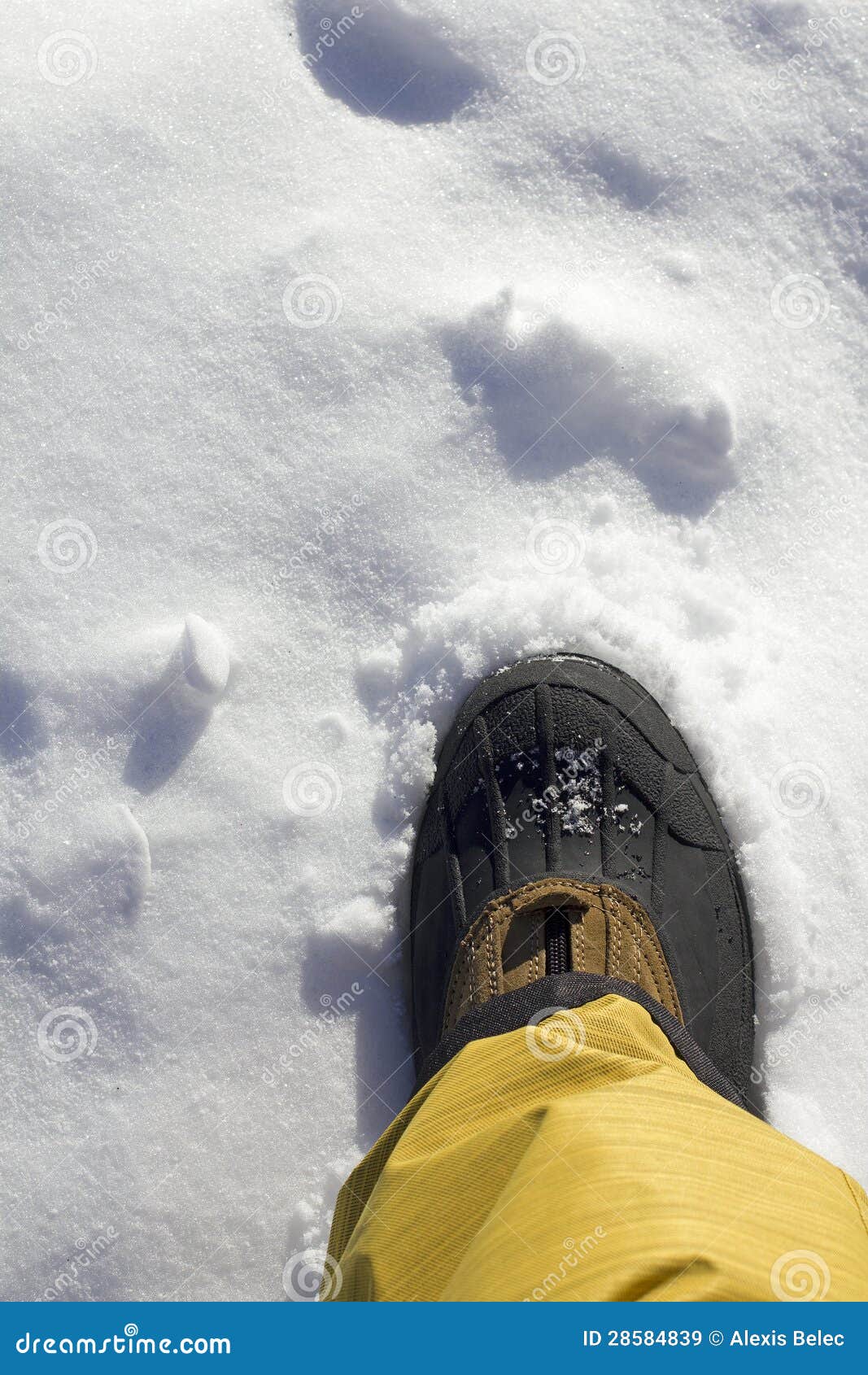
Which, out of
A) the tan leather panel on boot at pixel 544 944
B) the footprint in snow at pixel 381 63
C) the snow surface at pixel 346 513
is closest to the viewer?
the tan leather panel on boot at pixel 544 944

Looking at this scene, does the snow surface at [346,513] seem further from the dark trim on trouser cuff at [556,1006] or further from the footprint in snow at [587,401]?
the dark trim on trouser cuff at [556,1006]

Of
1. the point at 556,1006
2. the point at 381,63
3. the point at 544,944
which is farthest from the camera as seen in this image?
the point at 381,63

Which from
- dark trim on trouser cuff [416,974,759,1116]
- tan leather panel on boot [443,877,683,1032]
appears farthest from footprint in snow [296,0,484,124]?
dark trim on trouser cuff [416,974,759,1116]

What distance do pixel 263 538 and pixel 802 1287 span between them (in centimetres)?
141

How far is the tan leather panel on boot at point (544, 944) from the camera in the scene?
1565 millimetres

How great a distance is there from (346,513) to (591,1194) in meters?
1.22

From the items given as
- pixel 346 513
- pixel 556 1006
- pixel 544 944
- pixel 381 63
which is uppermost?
pixel 381 63

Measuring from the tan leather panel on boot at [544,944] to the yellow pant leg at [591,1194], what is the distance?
32 centimetres

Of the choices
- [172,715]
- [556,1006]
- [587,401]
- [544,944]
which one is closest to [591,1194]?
[556,1006]

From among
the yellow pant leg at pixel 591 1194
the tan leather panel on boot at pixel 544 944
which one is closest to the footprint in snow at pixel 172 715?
the tan leather panel on boot at pixel 544 944

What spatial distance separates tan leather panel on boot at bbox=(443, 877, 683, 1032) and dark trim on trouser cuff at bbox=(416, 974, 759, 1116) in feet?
0.52

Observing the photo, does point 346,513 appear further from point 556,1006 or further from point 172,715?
point 556,1006

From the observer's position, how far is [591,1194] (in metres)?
0.93

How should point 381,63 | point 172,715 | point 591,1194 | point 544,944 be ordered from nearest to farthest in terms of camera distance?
point 591,1194
point 544,944
point 172,715
point 381,63
